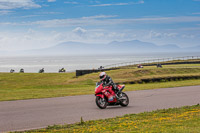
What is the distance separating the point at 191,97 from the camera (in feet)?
55.3

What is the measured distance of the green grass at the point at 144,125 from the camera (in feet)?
27.2

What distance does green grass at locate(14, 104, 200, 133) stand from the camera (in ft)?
27.2

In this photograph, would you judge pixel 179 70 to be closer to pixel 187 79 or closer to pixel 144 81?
pixel 187 79

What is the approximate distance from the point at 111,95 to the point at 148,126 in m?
5.07

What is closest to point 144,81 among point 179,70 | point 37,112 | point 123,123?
point 179,70

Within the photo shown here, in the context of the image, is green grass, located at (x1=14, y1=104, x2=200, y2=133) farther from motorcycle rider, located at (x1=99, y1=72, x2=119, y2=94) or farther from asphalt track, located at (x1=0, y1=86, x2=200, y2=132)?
motorcycle rider, located at (x1=99, y1=72, x2=119, y2=94)

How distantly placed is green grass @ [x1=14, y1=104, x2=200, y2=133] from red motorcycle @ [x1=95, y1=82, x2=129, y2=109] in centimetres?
265

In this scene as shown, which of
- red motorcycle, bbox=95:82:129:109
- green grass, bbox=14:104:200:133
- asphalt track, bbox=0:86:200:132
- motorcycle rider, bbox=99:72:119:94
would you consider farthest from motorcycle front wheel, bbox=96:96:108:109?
green grass, bbox=14:104:200:133

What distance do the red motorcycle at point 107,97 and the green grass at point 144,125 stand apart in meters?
2.65

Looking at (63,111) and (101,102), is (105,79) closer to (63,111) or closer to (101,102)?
(101,102)

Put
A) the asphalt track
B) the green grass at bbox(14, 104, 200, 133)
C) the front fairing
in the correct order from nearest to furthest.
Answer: the green grass at bbox(14, 104, 200, 133) → the asphalt track → the front fairing

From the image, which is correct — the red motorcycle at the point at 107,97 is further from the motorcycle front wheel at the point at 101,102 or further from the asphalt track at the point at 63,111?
the asphalt track at the point at 63,111

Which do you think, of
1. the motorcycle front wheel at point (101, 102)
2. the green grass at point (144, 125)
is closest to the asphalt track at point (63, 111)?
the motorcycle front wheel at point (101, 102)

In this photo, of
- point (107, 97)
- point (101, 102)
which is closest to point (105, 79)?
point (107, 97)
